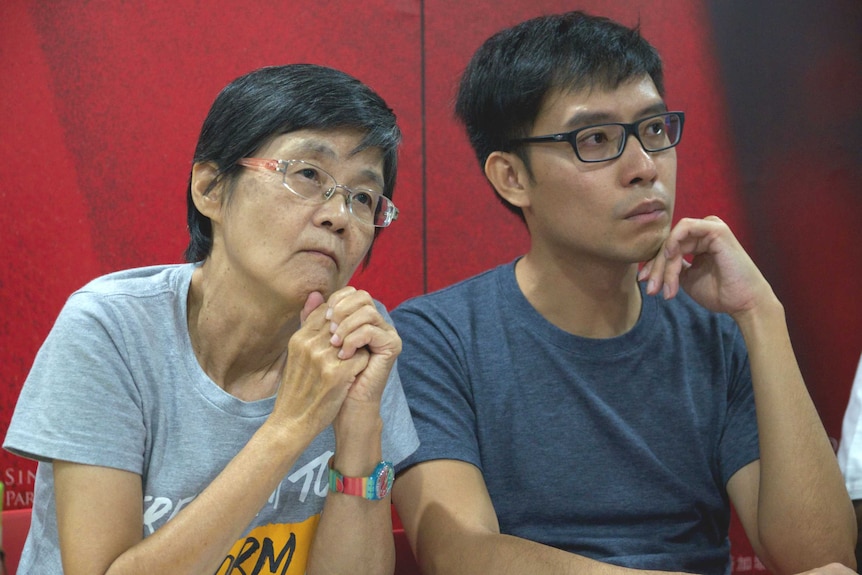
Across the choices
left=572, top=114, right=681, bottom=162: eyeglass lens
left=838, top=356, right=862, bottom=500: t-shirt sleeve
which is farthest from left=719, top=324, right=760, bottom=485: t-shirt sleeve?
left=572, top=114, right=681, bottom=162: eyeglass lens

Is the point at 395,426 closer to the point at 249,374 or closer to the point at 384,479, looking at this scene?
the point at 384,479

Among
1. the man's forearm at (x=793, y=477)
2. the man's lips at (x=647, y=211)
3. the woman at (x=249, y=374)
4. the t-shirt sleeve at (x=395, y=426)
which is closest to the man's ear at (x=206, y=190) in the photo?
the woman at (x=249, y=374)

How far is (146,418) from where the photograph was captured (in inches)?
54.9

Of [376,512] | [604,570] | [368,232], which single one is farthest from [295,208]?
[604,570]

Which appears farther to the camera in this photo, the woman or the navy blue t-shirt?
the navy blue t-shirt

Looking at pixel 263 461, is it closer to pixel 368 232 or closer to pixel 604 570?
pixel 368 232

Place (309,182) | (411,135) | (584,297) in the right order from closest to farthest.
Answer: (309,182), (584,297), (411,135)

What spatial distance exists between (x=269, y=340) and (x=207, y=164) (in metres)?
0.33

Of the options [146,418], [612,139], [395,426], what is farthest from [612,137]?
[146,418]

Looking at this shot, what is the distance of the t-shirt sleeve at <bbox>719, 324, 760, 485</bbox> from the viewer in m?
1.81

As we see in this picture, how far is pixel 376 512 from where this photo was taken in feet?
4.99

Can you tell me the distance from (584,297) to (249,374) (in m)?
0.74

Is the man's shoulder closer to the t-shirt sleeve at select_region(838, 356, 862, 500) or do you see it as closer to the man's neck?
the man's neck

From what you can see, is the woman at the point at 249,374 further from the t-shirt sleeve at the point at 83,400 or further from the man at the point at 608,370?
the man at the point at 608,370
